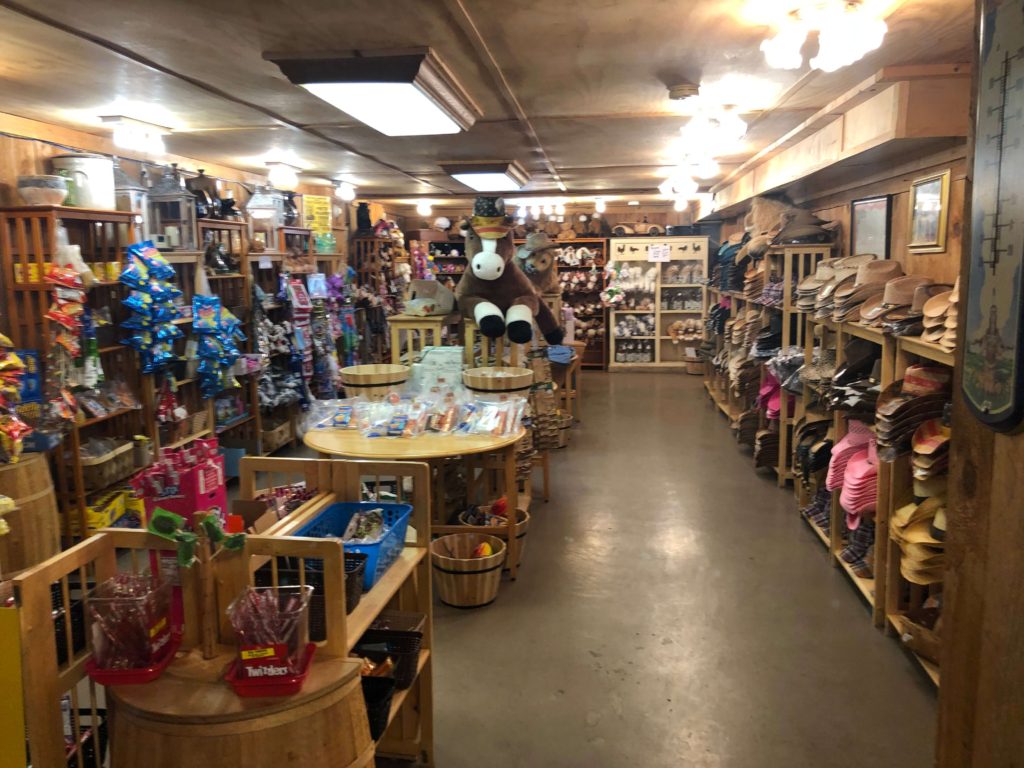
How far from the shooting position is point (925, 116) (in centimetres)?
323

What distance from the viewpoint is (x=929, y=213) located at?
3.88 meters

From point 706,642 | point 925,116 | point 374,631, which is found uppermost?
point 925,116

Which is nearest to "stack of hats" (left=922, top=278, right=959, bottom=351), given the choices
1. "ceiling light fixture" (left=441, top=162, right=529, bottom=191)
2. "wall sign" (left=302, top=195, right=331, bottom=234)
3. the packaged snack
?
"ceiling light fixture" (left=441, top=162, right=529, bottom=191)

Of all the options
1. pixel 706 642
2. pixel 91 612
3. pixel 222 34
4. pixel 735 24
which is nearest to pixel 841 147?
pixel 735 24

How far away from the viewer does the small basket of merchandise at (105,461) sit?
173 inches

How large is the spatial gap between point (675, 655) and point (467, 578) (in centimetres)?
104

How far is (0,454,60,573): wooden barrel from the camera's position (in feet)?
11.9

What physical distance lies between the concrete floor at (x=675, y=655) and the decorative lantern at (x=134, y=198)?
3224mm

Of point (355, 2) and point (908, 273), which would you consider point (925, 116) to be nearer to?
point (908, 273)

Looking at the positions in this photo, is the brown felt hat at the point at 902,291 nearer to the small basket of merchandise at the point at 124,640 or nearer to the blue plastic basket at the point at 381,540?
the blue plastic basket at the point at 381,540

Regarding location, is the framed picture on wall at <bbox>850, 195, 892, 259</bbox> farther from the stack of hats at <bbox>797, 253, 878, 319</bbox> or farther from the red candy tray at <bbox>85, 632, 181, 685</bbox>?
the red candy tray at <bbox>85, 632, 181, 685</bbox>

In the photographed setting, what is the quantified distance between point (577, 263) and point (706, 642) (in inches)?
352

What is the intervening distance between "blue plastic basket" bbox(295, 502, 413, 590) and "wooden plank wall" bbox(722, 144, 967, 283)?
231 cm

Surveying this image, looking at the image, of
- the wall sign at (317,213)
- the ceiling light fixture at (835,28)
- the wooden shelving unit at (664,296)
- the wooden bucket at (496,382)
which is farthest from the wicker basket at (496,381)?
the wooden shelving unit at (664,296)
